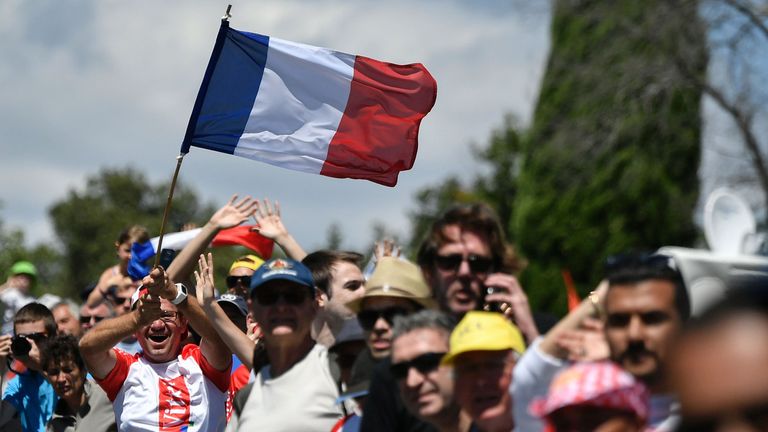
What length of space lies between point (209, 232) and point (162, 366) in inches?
32.8

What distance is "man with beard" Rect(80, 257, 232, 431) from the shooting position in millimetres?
6301

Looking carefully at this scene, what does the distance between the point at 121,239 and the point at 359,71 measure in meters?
2.86

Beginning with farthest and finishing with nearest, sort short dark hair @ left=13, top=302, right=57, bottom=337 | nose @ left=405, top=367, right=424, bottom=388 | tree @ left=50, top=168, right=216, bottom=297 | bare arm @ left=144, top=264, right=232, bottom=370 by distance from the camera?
1. tree @ left=50, top=168, right=216, bottom=297
2. short dark hair @ left=13, top=302, right=57, bottom=337
3. bare arm @ left=144, top=264, right=232, bottom=370
4. nose @ left=405, top=367, right=424, bottom=388

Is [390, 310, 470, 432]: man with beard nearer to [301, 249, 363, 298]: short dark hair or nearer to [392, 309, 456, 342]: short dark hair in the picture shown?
[392, 309, 456, 342]: short dark hair

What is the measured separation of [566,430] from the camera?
10.2ft

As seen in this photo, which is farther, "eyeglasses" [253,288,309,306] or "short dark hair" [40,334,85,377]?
"short dark hair" [40,334,85,377]

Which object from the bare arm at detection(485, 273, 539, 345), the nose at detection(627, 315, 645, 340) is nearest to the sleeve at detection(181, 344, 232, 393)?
the bare arm at detection(485, 273, 539, 345)

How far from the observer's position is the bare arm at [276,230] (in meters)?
6.74

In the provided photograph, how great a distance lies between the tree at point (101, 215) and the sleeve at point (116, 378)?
46.8 meters

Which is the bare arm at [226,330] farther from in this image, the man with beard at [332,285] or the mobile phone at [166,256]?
the mobile phone at [166,256]

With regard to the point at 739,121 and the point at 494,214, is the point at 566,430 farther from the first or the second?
the point at 739,121

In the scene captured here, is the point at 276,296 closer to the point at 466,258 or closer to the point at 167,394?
the point at 466,258

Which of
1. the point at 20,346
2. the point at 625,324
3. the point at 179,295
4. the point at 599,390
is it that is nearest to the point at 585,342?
the point at 625,324

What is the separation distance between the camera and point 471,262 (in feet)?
15.3
